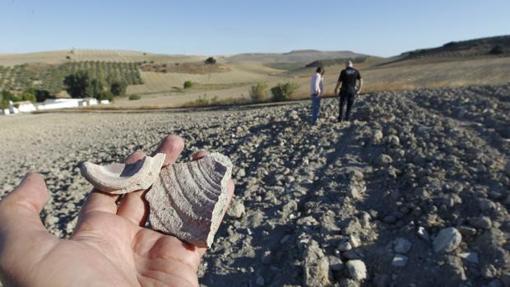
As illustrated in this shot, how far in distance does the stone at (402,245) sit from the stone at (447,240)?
28cm

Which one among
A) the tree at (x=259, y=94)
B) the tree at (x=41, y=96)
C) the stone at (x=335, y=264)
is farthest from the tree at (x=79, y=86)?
the stone at (x=335, y=264)

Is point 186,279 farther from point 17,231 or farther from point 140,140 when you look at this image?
point 140,140

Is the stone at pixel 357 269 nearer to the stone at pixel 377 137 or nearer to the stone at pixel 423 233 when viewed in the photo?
the stone at pixel 423 233

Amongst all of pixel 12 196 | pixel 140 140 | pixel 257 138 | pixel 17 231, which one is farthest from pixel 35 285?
pixel 140 140

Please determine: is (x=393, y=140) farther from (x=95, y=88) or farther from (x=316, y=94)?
(x=95, y=88)

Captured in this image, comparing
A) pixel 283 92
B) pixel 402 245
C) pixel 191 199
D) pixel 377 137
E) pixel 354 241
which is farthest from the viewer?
pixel 283 92

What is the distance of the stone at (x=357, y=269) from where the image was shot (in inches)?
206

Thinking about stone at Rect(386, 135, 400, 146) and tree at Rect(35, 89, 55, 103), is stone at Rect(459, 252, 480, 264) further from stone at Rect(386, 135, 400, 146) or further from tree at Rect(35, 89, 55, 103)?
Result: tree at Rect(35, 89, 55, 103)

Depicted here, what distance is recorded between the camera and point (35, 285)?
90.5 inches

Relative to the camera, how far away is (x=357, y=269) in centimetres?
527

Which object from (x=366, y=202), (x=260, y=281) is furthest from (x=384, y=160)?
(x=260, y=281)

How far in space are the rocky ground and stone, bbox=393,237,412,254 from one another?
1 centimetres

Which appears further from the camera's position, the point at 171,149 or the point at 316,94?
the point at 316,94

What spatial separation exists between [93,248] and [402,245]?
3.87 metres
